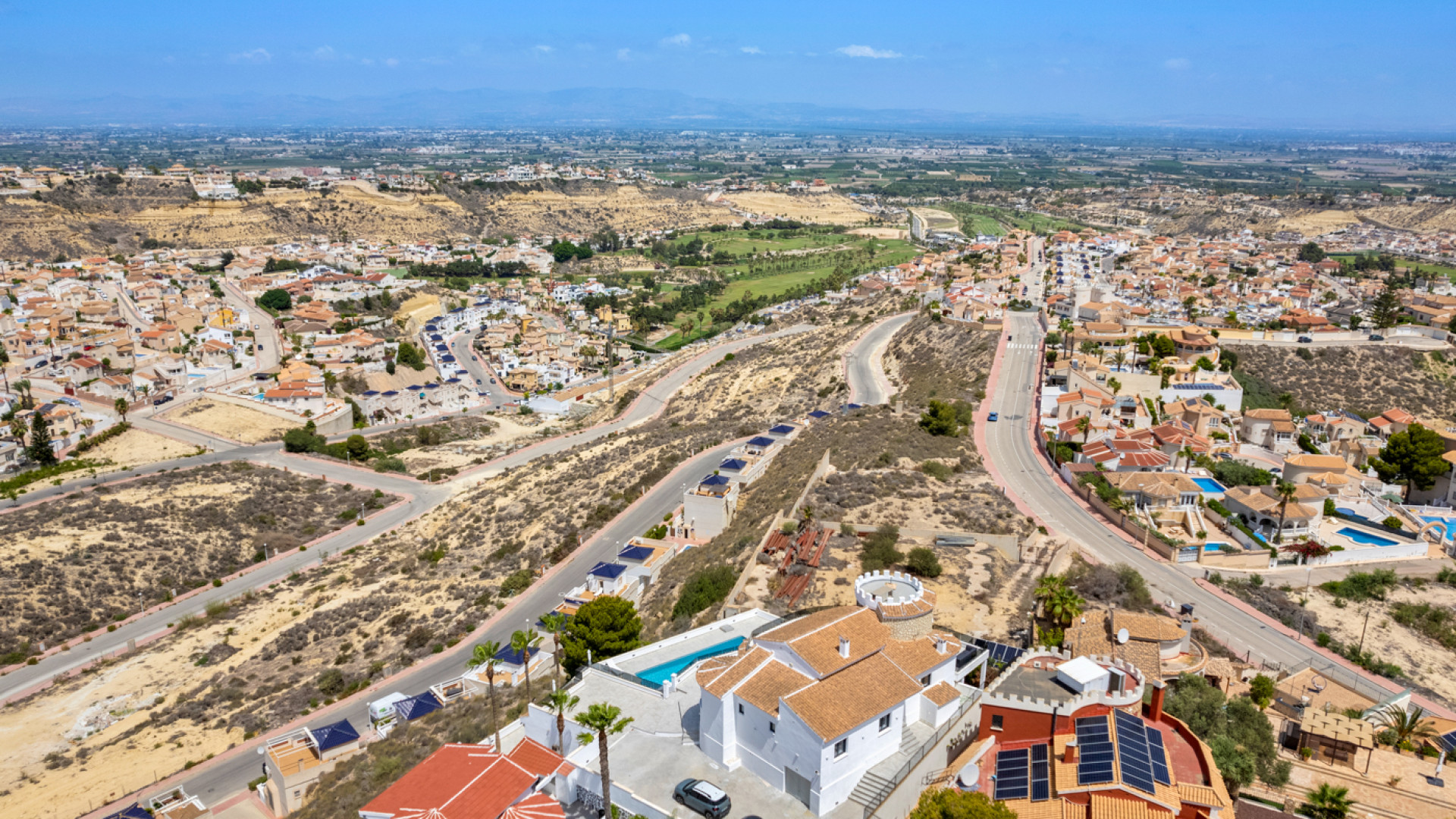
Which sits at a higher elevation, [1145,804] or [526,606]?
[1145,804]

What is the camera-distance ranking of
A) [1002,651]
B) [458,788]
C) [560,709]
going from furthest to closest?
[1002,651]
[560,709]
[458,788]

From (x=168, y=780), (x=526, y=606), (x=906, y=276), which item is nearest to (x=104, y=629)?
(x=168, y=780)

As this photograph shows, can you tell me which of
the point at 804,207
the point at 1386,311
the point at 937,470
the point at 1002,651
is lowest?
the point at 937,470

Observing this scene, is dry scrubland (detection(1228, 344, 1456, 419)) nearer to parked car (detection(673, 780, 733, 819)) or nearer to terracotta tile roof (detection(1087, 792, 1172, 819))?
terracotta tile roof (detection(1087, 792, 1172, 819))

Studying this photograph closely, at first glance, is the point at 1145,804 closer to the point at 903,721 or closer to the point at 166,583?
the point at 903,721

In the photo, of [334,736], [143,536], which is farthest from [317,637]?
[143,536]

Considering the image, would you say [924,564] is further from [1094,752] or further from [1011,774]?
[1094,752]
